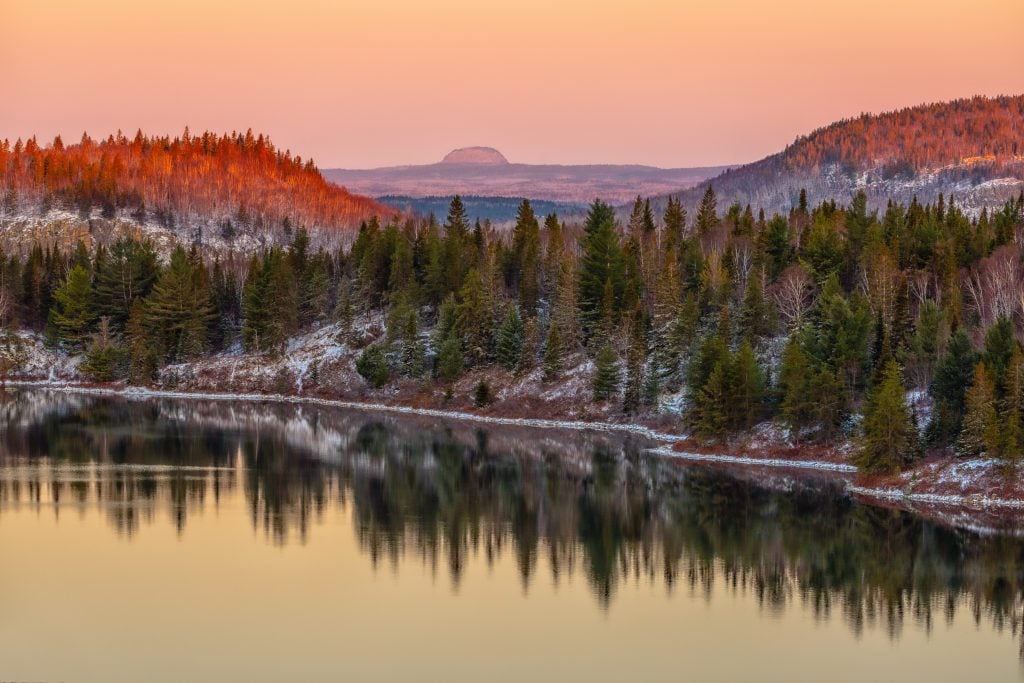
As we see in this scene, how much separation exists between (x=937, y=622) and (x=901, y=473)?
26.3 meters

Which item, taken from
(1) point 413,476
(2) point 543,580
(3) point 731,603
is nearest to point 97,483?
(1) point 413,476

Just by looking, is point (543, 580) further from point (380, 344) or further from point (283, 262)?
point (283, 262)

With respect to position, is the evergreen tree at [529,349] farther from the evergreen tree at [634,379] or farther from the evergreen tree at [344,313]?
the evergreen tree at [344,313]

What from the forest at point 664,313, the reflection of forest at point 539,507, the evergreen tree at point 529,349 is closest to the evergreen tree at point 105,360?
the forest at point 664,313

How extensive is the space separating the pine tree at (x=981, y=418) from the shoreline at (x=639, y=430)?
10.4ft

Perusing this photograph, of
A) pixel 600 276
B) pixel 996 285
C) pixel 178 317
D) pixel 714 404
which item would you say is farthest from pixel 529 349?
pixel 178 317

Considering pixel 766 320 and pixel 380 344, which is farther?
pixel 380 344

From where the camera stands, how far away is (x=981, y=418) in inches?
2667

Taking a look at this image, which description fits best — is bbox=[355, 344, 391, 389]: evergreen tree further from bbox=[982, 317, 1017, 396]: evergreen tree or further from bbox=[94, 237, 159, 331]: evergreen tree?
bbox=[982, 317, 1017, 396]: evergreen tree

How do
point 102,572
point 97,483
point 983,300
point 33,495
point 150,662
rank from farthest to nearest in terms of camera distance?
point 983,300 < point 97,483 < point 33,495 < point 102,572 < point 150,662

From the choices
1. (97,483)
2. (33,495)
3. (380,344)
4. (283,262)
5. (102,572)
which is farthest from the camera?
(283,262)

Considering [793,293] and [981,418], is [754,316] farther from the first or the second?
[981,418]

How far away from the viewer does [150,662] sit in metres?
38.7

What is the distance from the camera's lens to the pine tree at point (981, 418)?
66812 millimetres
